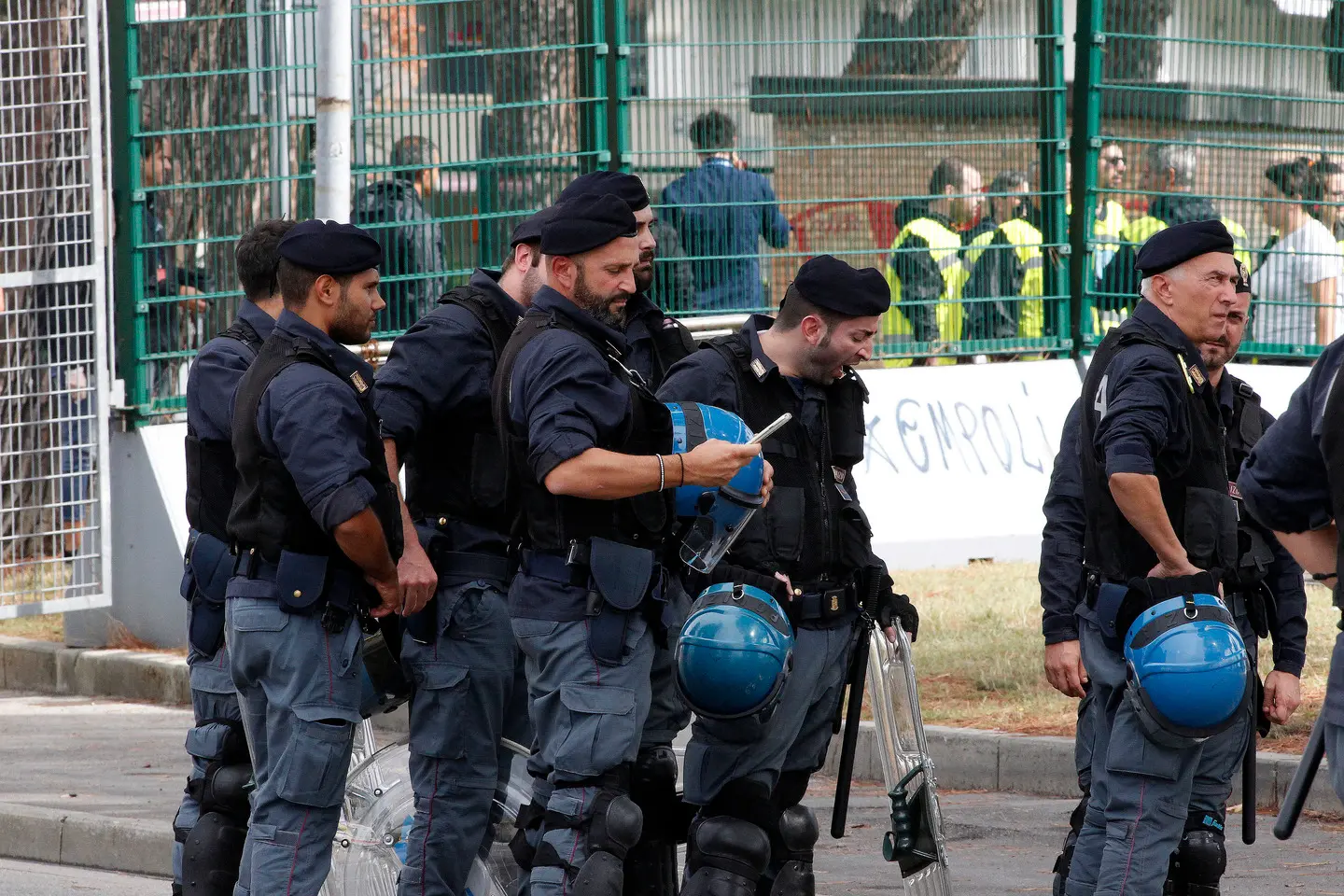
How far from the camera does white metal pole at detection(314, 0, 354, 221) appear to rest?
8844mm

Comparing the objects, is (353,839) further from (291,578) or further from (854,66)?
(854,66)

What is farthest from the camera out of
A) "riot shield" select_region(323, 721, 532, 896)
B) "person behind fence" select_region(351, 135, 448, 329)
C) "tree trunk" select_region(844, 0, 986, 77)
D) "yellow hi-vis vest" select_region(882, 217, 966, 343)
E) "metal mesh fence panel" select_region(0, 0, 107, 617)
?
"yellow hi-vis vest" select_region(882, 217, 966, 343)

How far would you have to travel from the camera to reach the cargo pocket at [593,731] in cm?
527

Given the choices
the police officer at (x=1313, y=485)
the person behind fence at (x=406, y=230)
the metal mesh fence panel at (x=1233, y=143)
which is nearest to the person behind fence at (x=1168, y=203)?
the metal mesh fence panel at (x=1233, y=143)

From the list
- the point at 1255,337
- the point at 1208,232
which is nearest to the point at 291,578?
the point at 1208,232

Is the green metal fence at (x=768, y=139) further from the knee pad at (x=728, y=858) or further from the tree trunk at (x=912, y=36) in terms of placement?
the knee pad at (x=728, y=858)

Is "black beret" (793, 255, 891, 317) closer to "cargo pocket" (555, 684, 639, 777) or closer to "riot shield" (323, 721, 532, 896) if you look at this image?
"cargo pocket" (555, 684, 639, 777)

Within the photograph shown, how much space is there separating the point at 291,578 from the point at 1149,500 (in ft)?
7.23

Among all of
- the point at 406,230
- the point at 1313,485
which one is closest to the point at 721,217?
the point at 406,230

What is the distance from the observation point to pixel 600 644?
5328 mm

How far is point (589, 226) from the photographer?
5512 mm

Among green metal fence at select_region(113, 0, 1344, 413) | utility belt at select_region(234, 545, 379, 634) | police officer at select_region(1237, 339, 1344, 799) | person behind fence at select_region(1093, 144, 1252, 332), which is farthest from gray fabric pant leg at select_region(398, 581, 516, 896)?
person behind fence at select_region(1093, 144, 1252, 332)

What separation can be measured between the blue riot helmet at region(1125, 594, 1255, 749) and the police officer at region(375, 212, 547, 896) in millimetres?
1703

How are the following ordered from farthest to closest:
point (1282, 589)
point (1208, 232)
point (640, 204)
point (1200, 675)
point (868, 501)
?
1. point (868, 501)
2. point (640, 204)
3. point (1282, 589)
4. point (1208, 232)
5. point (1200, 675)
